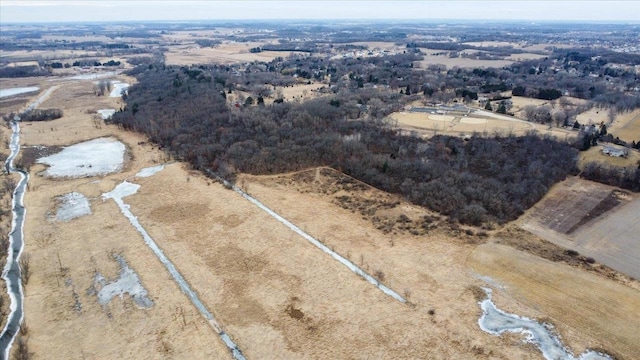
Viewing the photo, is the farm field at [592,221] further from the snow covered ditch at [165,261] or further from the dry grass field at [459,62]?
the dry grass field at [459,62]

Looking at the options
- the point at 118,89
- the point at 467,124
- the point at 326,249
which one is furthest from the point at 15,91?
the point at 326,249

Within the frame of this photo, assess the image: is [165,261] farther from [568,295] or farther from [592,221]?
[592,221]

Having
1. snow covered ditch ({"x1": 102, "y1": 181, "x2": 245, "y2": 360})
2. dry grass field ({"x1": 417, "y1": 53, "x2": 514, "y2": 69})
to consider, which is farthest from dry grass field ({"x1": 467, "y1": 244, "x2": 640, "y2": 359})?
dry grass field ({"x1": 417, "y1": 53, "x2": 514, "y2": 69})

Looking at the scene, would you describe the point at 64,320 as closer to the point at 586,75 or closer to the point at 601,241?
the point at 601,241

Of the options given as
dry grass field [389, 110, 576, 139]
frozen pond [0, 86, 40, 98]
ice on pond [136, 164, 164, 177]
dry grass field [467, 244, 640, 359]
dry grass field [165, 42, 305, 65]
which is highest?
dry grass field [165, 42, 305, 65]

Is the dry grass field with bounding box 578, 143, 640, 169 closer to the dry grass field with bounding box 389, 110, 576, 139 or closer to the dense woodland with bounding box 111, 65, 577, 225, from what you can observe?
the dense woodland with bounding box 111, 65, 577, 225

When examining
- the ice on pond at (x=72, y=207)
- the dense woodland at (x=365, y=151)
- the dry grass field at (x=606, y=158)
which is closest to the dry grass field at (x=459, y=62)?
the dense woodland at (x=365, y=151)

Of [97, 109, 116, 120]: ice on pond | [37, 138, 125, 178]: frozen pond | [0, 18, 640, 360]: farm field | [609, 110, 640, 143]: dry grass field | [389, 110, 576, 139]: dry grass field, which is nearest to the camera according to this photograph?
[0, 18, 640, 360]: farm field
